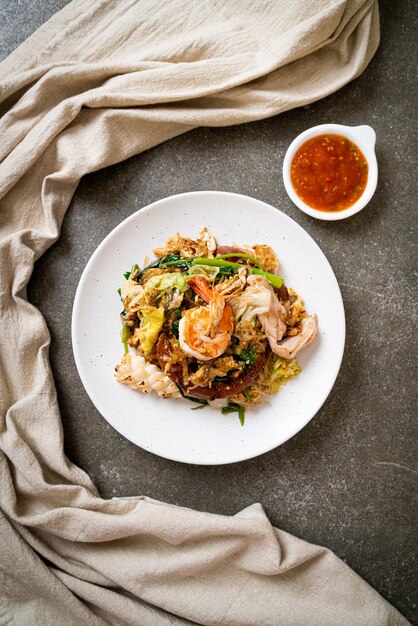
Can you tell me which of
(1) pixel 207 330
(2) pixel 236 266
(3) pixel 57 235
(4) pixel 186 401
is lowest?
(4) pixel 186 401

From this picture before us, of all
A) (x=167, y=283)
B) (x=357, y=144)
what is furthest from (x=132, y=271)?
(x=357, y=144)

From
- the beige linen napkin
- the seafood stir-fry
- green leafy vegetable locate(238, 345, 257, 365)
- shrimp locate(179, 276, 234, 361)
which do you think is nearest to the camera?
shrimp locate(179, 276, 234, 361)

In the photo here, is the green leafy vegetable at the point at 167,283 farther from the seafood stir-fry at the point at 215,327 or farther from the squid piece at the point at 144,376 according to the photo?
the squid piece at the point at 144,376

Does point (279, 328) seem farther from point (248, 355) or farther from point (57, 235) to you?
point (57, 235)

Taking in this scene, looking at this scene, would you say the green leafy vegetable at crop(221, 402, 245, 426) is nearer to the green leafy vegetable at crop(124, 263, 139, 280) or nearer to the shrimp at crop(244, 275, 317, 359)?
the shrimp at crop(244, 275, 317, 359)

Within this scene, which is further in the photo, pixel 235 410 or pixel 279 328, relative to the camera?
pixel 235 410

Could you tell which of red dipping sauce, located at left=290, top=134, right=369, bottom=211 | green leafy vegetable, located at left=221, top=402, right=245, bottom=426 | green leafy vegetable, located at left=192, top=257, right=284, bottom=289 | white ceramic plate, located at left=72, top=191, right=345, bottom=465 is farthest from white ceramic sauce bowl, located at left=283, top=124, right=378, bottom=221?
green leafy vegetable, located at left=221, top=402, right=245, bottom=426

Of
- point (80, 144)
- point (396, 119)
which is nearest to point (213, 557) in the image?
point (80, 144)
